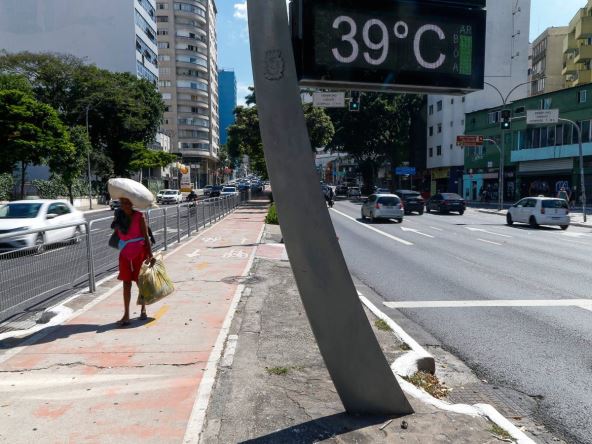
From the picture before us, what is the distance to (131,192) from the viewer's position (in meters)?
5.54

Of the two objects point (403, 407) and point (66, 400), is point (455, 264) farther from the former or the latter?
point (66, 400)

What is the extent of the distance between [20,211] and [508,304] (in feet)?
41.0

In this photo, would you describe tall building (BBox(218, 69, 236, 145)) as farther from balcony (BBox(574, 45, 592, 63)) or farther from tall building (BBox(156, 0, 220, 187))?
balcony (BBox(574, 45, 592, 63))

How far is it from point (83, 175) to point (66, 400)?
150 ft

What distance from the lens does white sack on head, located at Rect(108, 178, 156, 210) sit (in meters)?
5.55

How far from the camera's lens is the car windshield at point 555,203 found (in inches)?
825

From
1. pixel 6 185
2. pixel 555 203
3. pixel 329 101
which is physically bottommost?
pixel 555 203

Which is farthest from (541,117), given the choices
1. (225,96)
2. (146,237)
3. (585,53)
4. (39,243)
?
(225,96)

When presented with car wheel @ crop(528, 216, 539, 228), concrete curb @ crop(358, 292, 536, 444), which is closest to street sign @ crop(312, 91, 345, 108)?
concrete curb @ crop(358, 292, 536, 444)

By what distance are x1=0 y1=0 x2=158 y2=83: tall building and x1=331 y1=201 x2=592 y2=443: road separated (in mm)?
53616

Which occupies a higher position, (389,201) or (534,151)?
(534,151)

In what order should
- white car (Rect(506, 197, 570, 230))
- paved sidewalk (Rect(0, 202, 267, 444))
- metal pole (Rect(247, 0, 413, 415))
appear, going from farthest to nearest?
white car (Rect(506, 197, 570, 230)) < paved sidewalk (Rect(0, 202, 267, 444)) < metal pole (Rect(247, 0, 413, 415))

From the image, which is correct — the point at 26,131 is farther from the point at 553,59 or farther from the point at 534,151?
the point at 553,59

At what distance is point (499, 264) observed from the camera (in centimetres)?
1145
